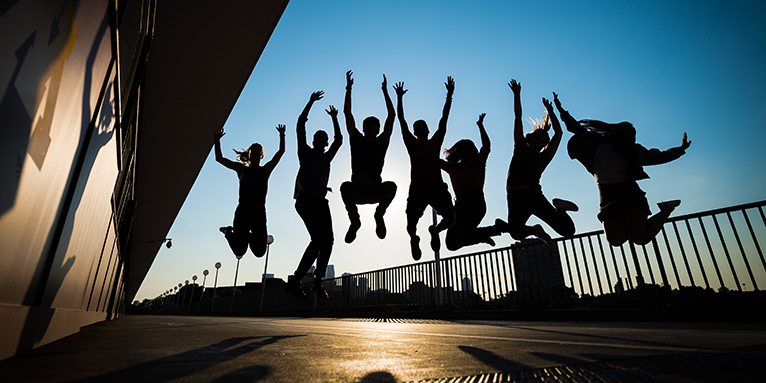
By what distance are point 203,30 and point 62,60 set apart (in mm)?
3938

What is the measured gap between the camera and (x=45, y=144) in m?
1.59

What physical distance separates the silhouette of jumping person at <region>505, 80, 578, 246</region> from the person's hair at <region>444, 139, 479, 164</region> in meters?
0.52

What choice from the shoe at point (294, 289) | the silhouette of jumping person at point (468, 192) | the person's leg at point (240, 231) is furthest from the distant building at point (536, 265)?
the person's leg at point (240, 231)

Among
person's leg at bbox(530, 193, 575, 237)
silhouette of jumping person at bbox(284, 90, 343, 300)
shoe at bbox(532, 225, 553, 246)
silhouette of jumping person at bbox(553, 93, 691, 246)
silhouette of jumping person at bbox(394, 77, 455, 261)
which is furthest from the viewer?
silhouette of jumping person at bbox(394, 77, 455, 261)

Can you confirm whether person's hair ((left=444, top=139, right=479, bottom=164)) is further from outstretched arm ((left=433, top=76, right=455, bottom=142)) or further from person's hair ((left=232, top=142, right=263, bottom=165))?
person's hair ((left=232, top=142, right=263, bottom=165))

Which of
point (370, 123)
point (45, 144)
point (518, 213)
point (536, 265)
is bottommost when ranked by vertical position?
point (45, 144)

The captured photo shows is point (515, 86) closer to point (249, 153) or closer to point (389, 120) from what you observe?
point (389, 120)

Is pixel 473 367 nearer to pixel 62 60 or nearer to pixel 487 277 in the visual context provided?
pixel 62 60

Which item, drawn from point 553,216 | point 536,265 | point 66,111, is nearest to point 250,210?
point 66,111

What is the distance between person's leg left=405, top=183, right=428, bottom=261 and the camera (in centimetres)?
479

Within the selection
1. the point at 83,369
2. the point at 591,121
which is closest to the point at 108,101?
the point at 83,369

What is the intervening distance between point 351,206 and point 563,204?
8.75ft

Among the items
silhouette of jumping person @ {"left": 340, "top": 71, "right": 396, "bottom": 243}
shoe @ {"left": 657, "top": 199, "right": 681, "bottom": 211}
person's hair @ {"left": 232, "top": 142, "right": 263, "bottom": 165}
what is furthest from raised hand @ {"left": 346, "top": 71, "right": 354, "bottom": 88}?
shoe @ {"left": 657, "top": 199, "right": 681, "bottom": 211}

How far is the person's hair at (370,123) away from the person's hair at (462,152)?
1111 mm
